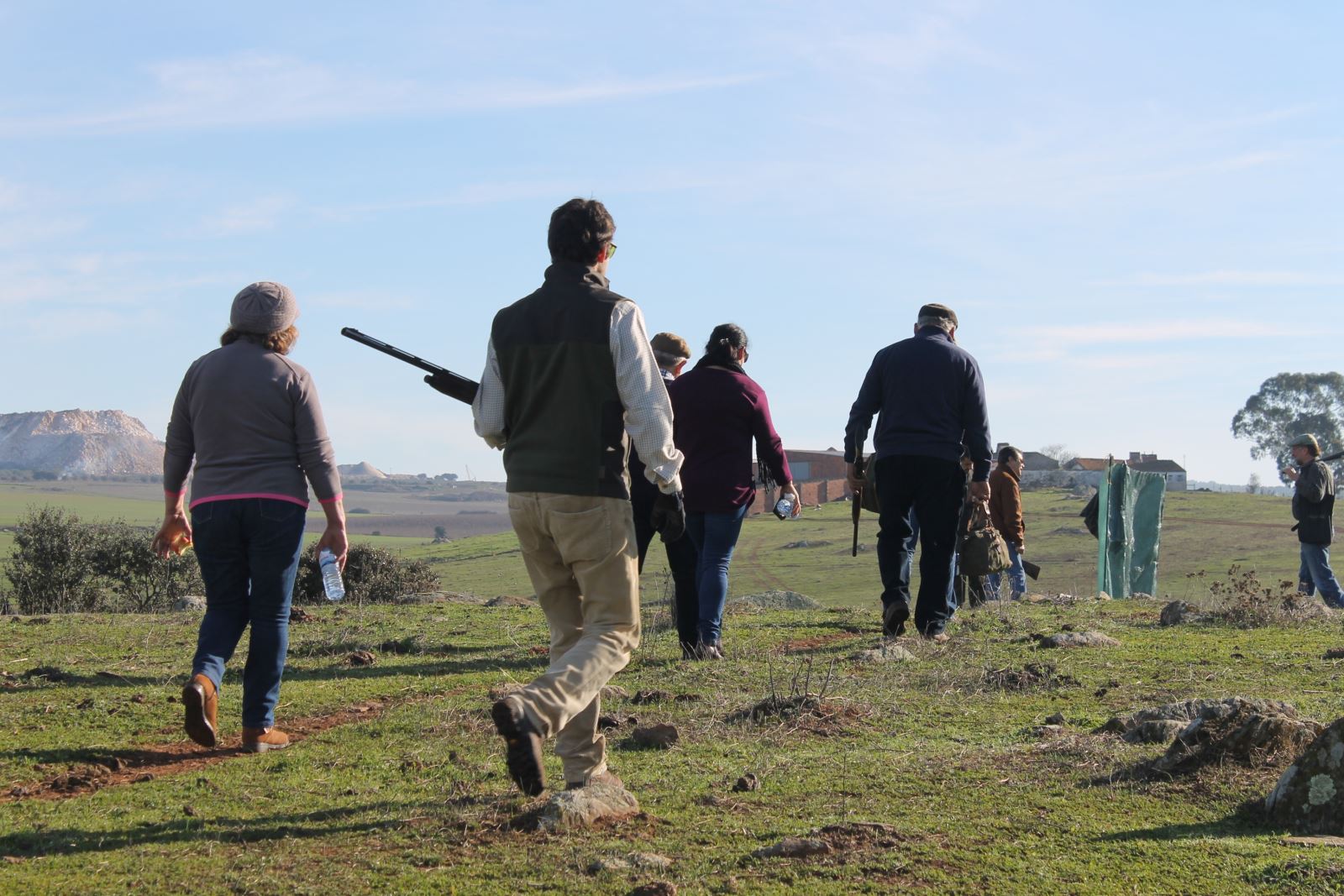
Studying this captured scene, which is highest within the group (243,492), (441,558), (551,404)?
(551,404)

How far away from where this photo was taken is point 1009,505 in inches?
583

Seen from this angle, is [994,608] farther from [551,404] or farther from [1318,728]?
[551,404]

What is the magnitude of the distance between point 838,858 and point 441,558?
2009 inches

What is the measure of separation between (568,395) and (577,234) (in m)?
0.62

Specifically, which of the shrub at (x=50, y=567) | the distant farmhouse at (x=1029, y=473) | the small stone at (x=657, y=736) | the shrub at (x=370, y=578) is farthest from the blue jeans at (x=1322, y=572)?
the distant farmhouse at (x=1029, y=473)

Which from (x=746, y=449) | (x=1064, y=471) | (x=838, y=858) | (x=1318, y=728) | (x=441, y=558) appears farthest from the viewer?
(x=1064, y=471)

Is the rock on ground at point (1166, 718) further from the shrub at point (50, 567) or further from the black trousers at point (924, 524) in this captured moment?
the shrub at point (50, 567)

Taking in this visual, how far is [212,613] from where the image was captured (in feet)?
19.7

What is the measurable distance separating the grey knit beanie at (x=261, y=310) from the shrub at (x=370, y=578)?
28.2 feet

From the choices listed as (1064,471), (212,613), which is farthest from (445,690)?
(1064,471)

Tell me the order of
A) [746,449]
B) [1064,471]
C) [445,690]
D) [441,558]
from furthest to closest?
[1064,471] < [441,558] < [746,449] < [445,690]

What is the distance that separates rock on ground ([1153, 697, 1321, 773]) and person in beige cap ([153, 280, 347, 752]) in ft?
11.9

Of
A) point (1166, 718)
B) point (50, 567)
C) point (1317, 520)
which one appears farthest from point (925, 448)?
point (50, 567)

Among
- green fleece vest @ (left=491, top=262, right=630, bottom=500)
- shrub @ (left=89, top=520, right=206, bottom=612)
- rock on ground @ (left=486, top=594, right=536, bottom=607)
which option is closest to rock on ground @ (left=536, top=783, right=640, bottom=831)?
green fleece vest @ (left=491, top=262, right=630, bottom=500)
